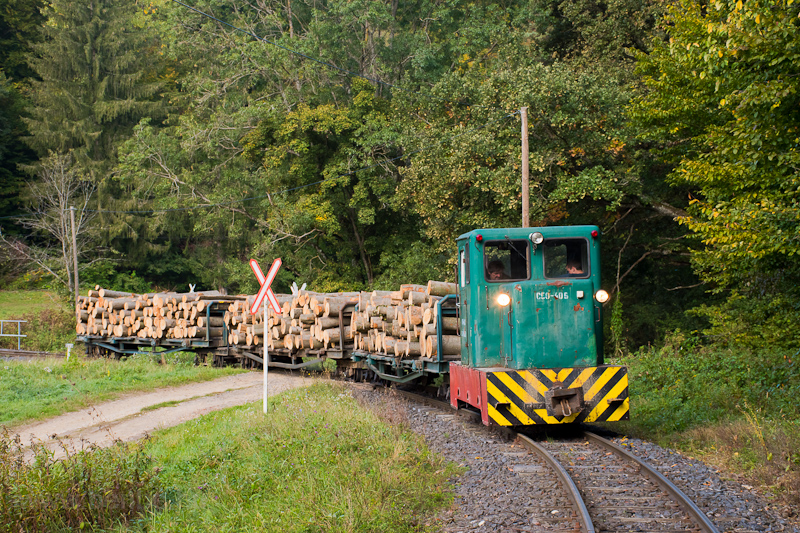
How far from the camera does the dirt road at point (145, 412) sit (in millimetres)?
11164

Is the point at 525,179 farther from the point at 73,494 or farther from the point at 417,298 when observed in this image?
the point at 73,494

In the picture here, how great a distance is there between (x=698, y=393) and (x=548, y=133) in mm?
10671

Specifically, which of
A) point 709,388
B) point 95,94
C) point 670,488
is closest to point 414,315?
point 709,388

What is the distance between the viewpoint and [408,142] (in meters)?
26.9

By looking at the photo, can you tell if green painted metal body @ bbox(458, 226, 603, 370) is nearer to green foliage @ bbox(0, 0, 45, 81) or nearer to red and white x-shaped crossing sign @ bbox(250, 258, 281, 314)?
red and white x-shaped crossing sign @ bbox(250, 258, 281, 314)

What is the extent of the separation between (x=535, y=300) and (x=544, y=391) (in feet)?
4.19

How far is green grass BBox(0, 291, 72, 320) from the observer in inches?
1452

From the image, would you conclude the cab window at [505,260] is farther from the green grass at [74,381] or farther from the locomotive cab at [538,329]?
the green grass at [74,381]

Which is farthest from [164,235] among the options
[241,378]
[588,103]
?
[588,103]

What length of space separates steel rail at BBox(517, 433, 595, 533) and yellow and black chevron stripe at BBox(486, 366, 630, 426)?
40 cm

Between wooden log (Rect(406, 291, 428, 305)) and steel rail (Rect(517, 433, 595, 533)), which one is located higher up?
wooden log (Rect(406, 291, 428, 305))

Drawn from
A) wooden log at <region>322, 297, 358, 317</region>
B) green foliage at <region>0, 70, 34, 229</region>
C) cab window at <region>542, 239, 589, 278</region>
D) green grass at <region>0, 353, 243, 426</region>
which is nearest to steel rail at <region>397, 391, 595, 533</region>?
cab window at <region>542, 239, 589, 278</region>

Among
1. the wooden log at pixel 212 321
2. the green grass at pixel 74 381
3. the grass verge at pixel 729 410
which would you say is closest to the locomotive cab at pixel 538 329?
the grass verge at pixel 729 410

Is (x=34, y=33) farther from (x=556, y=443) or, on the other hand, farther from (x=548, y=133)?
(x=556, y=443)
